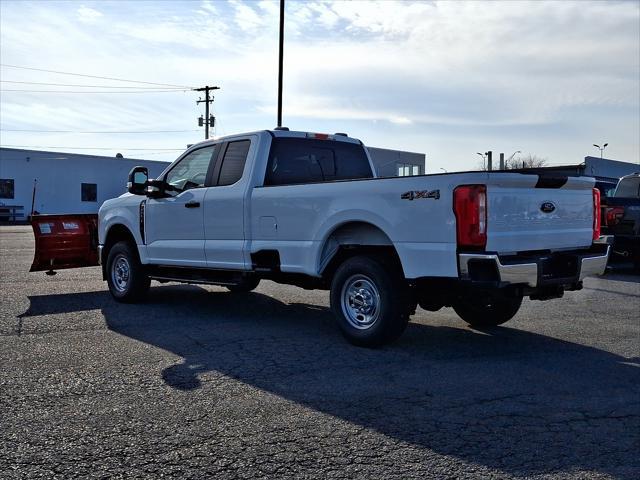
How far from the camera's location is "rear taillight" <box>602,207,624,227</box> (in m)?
12.5

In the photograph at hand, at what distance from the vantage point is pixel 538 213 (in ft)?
19.8

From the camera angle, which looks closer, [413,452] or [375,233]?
[413,452]

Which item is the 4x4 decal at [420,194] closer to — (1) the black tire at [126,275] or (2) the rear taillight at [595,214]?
(2) the rear taillight at [595,214]

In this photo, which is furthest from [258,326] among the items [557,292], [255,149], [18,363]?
[557,292]

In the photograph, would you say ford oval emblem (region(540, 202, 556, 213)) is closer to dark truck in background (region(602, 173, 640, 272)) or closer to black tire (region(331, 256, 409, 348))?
black tire (region(331, 256, 409, 348))

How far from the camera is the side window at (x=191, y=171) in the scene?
846cm

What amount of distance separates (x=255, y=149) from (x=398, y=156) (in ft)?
130

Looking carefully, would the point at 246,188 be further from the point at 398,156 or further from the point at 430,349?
the point at 398,156

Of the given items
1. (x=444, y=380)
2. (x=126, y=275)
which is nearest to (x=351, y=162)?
(x=126, y=275)

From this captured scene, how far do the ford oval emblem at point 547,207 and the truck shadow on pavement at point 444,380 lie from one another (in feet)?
4.53

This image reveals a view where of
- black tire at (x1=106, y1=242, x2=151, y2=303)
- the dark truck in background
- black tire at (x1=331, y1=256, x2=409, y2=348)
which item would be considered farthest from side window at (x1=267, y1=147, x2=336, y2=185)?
the dark truck in background

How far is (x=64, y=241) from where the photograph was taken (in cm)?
1085

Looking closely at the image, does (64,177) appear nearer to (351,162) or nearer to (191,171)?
(191,171)

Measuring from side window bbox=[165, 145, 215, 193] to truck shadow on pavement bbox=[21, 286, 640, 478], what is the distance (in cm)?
168
